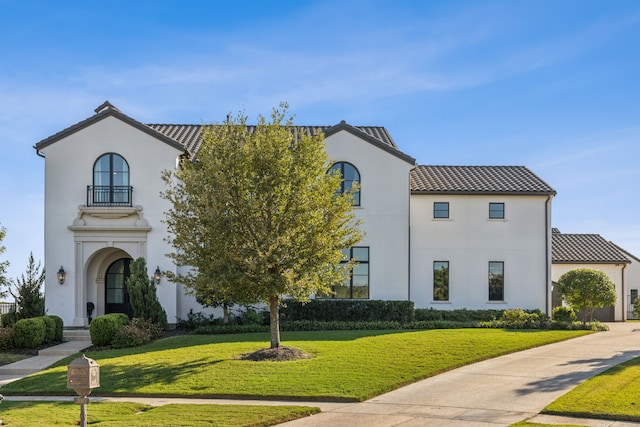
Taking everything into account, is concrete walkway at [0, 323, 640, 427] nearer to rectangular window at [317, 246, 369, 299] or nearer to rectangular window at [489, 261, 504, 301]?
rectangular window at [317, 246, 369, 299]

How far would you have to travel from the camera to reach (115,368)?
58.9 feet

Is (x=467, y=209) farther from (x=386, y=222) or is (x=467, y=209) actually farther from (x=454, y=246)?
(x=386, y=222)

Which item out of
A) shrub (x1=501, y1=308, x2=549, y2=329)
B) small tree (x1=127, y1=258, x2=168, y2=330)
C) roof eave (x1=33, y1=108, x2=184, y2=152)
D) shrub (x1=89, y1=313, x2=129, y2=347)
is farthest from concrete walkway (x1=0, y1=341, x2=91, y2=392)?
shrub (x1=501, y1=308, x2=549, y2=329)

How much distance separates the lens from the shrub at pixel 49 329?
23500 millimetres

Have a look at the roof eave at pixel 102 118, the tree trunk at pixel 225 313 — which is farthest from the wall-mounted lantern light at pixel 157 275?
the roof eave at pixel 102 118

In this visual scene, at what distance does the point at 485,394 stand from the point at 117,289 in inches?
726

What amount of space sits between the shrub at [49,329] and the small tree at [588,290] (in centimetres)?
2057

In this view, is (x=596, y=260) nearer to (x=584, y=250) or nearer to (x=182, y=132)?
(x=584, y=250)

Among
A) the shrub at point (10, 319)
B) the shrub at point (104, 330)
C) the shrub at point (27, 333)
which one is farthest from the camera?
the shrub at point (10, 319)

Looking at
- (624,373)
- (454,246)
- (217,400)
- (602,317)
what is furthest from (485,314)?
(217,400)

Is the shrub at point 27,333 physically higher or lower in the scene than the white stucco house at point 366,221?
lower

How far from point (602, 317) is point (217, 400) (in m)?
27.7

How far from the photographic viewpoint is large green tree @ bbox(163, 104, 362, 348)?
719 inches

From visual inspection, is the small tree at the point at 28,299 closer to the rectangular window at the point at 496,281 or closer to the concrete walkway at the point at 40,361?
the concrete walkway at the point at 40,361
